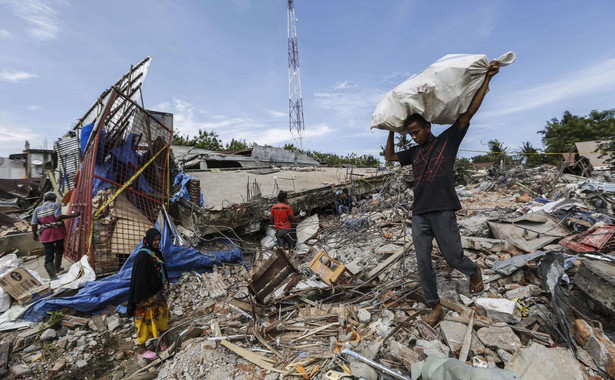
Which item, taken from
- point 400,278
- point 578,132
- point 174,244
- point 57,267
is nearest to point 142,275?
point 174,244

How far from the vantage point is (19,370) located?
300 cm

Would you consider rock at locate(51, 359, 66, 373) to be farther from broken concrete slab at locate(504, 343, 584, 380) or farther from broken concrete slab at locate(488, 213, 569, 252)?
broken concrete slab at locate(488, 213, 569, 252)

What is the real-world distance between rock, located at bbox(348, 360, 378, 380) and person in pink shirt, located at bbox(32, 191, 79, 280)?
5.66 meters

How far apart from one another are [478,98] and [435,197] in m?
0.85

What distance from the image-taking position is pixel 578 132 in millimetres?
22375

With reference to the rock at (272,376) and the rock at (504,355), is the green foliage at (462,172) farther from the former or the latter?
the rock at (272,376)

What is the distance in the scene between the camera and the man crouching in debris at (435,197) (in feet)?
7.08

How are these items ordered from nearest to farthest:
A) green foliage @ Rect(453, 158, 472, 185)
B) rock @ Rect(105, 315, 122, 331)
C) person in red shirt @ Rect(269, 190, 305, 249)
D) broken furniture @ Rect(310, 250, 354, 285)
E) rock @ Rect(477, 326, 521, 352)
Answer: rock @ Rect(477, 326, 521, 352) → broken furniture @ Rect(310, 250, 354, 285) → rock @ Rect(105, 315, 122, 331) → person in red shirt @ Rect(269, 190, 305, 249) → green foliage @ Rect(453, 158, 472, 185)

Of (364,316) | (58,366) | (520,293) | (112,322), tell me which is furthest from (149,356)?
(520,293)

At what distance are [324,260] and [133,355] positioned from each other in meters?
2.63

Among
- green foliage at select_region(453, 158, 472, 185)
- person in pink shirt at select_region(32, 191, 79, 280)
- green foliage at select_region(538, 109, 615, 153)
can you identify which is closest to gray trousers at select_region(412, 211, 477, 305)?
person in pink shirt at select_region(32, 191, 79, 280)

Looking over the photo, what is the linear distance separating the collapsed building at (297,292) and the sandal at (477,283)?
6 cm

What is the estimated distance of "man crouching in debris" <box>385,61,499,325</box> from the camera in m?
2.16

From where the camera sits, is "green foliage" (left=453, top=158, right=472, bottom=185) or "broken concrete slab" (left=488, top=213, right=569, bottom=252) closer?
"broken concrete slab" (left=488, top=213, right=569, bottom=252)
